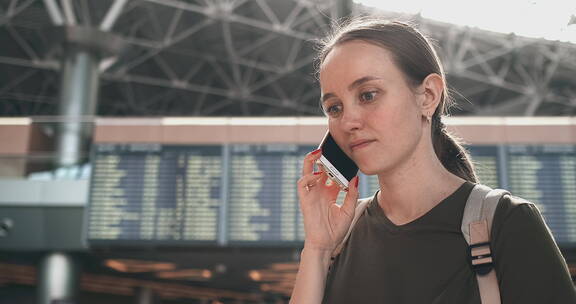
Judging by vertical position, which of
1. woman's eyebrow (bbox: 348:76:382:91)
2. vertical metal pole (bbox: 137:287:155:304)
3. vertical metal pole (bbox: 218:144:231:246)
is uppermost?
vertical metal pole (bbox: 218:144:231:246)

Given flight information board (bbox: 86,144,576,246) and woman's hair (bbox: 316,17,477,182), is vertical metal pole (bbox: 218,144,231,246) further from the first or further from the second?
woman's hair (bbox: 316,17,477,182)

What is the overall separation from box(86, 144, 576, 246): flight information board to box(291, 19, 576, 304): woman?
6.72 metres

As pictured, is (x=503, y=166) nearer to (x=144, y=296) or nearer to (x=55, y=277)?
(x=55, y=277)

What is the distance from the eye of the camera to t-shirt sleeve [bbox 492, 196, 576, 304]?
115cm

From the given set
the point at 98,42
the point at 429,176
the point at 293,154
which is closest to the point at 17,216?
the point at 293,154

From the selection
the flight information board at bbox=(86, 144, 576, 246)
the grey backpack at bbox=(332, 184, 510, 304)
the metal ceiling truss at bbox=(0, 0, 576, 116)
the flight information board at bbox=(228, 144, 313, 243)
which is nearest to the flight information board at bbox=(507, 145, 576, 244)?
the flight information board at bbox=(86, 144, 576, 246)

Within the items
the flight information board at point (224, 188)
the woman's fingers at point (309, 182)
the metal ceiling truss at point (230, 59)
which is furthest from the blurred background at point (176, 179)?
the woman's fingers at point (309, 182)

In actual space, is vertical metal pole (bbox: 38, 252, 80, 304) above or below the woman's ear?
below

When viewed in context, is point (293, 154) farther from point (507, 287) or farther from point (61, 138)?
point (507, 287)

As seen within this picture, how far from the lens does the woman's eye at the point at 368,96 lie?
142 cm

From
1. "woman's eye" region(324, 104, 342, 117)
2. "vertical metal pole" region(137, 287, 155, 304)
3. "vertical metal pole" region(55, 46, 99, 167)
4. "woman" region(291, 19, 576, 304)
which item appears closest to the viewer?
"woman" region(291, 19, 576, 304)

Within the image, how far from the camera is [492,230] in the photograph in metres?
1.24

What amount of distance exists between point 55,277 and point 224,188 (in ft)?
9.92

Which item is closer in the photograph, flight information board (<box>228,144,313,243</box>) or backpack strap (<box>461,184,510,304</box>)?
backpack strap (<box>461,184,510,304</box>)
